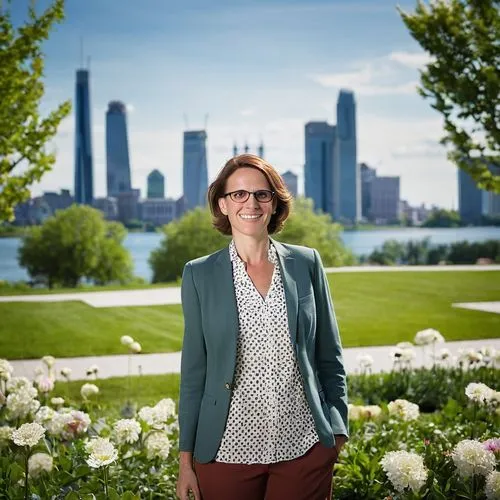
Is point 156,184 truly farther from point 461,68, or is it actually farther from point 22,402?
point 22,402

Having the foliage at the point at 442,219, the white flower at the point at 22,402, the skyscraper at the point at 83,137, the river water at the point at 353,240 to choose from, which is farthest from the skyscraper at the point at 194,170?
the white flower at the point at 22,402

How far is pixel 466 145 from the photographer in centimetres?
833

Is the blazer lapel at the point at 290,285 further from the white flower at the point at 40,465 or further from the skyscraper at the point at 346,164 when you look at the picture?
the skyscraper at the point at 346,164

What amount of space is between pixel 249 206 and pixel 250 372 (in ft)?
1.55

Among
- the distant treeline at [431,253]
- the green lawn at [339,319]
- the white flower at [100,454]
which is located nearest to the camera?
the white flower at [100,454]

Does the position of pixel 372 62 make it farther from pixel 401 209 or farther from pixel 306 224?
pixel 306 224

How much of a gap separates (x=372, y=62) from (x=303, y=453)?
24.5 m

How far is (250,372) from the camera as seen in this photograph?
2379 mm

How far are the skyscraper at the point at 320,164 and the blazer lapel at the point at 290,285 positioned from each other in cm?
2630

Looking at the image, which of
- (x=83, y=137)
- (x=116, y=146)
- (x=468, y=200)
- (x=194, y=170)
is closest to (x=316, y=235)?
(x=468, y=200)

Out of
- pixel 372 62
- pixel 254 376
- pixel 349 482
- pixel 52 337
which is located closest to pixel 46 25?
pixel 52 337

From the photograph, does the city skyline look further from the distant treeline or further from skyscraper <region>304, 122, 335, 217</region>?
the distant treeline

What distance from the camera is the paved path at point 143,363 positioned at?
310 inches

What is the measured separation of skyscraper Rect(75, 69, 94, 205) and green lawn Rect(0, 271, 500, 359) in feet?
39.2
